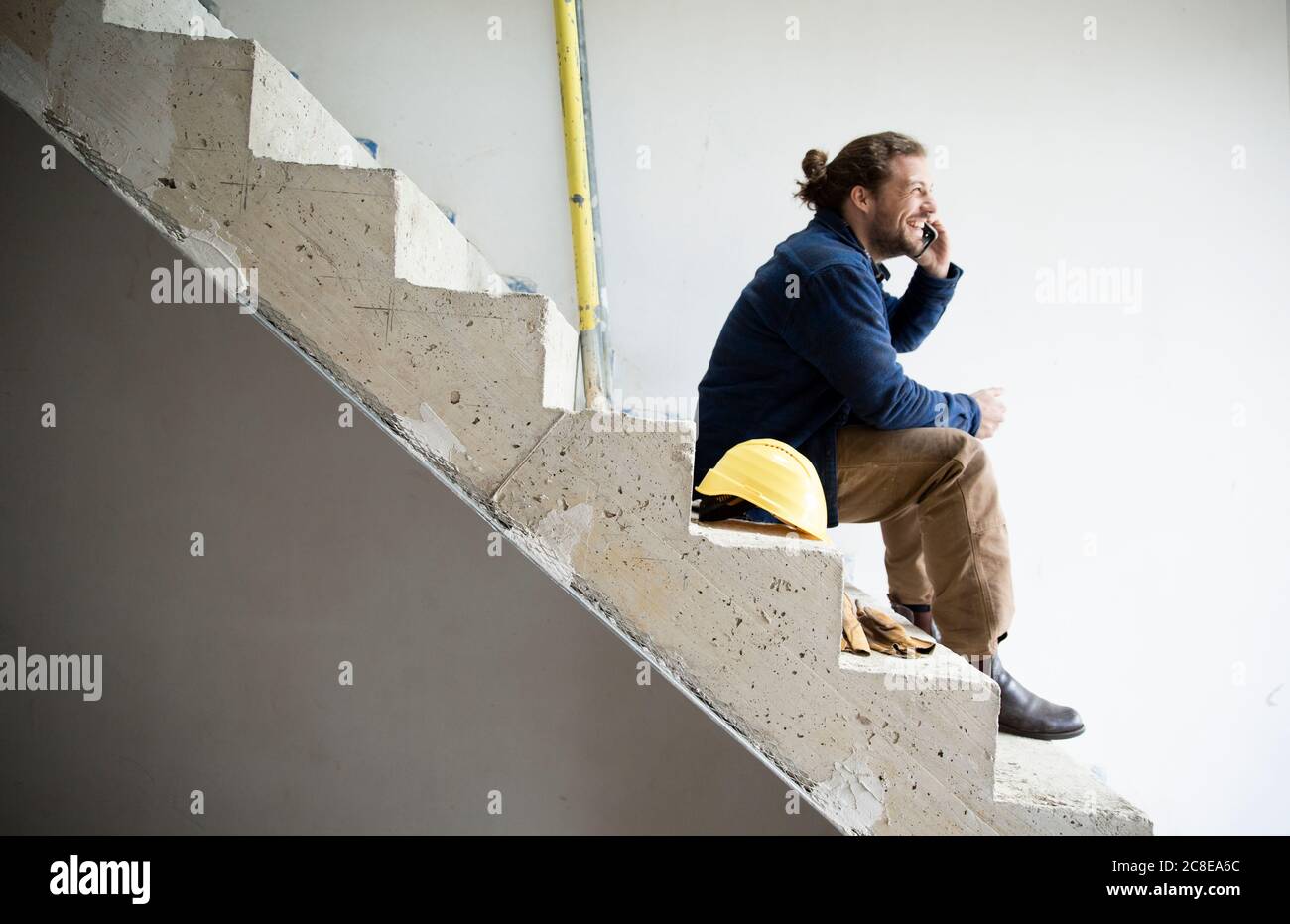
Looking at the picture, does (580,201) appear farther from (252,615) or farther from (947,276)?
(252,615)

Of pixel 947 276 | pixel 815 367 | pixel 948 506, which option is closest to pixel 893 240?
pixel 947 276

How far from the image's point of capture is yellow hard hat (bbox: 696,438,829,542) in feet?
5.37

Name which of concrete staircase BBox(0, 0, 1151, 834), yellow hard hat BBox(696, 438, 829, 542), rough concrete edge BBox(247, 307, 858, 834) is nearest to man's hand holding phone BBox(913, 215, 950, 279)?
yellow hard hat BBox(696, 438, 829, 542)

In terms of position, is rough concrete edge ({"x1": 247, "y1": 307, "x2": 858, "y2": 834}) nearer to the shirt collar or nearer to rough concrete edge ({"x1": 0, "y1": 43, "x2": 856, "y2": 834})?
rough concrete edge ({"x1": 0, "y1": 43, "x2": 856, "y2": 834})

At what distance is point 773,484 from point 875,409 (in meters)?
0.32

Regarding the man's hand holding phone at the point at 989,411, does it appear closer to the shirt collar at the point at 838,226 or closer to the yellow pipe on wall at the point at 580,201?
the shirt collar at the point at 838,226

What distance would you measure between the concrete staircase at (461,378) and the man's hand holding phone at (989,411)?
0.82m

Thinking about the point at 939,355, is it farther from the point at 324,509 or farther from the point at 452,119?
the point at 324,509

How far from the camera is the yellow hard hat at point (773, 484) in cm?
164

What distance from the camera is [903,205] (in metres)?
2.11

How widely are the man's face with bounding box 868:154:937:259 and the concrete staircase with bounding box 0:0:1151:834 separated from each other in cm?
99

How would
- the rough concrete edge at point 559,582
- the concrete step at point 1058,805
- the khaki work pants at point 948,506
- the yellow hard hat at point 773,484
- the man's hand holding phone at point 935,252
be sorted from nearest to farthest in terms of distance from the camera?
1. the rough concrete edge at point 559,582
2. the concrete step at point 1058,805
3. the yellow hard hat at point 773,484
4. the khaki work pants at point 948,506
5. the man's hand holding phone at point 935,252

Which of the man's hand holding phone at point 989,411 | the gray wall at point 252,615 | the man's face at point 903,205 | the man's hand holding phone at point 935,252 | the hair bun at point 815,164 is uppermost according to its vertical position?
the hair bun at point 815,164

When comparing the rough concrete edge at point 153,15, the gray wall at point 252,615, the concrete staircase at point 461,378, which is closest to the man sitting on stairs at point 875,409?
the concrete staircase at point 461,378
